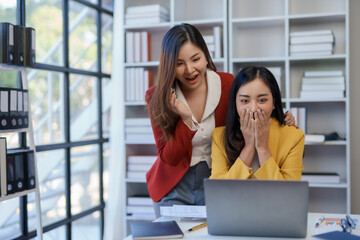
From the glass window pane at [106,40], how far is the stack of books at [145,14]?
375mm

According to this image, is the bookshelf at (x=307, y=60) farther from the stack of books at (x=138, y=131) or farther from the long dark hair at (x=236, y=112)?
the long dark hair at (x=236, y=112)

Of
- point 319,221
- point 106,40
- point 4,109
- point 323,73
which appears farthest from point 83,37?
point 319,221

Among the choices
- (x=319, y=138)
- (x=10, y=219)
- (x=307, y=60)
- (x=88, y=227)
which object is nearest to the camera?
(x=10, y=219)

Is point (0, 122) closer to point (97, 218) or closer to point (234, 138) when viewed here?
point (234, 138)

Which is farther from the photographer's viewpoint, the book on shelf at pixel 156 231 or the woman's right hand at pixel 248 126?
the woman's right hand at pixel 248 126

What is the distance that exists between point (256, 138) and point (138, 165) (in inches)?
77.6

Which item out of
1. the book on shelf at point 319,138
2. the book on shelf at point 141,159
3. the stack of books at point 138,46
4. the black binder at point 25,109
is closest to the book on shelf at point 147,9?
the stack of books at point 138,46

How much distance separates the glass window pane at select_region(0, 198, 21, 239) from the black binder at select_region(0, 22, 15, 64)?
103cm

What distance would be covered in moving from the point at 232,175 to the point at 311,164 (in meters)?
1.98

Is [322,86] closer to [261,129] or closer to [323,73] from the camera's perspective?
[323,73]

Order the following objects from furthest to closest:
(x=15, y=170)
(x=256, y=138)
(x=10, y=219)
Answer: (x=10, y=219) < (x=15, y=170) < (x=256, y=138)

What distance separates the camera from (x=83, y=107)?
3.95 m

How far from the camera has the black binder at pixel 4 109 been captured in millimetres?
2171

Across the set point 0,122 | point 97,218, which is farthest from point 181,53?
point 97,218
